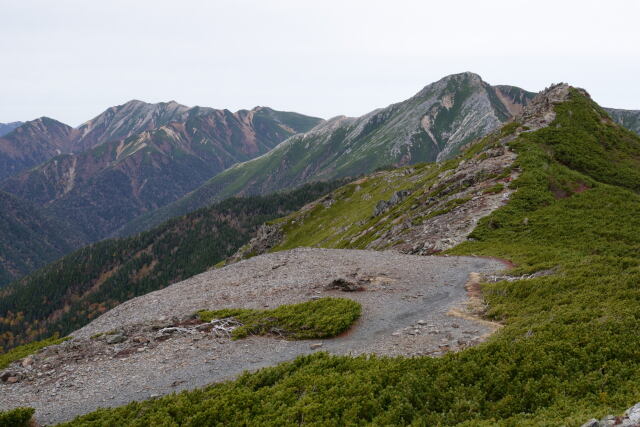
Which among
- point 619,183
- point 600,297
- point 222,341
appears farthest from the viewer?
→ point 619,183

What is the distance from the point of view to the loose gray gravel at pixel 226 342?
715 inches

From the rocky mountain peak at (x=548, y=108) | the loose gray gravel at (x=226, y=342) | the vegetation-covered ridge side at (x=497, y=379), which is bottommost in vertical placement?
the loose gray gravel at (x=226, y=342)

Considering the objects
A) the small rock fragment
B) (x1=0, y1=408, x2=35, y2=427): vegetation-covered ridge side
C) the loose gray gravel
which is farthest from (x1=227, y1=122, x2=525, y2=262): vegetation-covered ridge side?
(x1=0, y1=408, x2=35, y2=427): vegetation-covered ridge side

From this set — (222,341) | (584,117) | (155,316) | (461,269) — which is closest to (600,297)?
(461,269)

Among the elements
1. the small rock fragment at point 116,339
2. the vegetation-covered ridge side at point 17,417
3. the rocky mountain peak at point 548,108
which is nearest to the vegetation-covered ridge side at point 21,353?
the small rock fragment at point 116,339

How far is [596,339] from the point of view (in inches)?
539

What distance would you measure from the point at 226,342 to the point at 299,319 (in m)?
4.66

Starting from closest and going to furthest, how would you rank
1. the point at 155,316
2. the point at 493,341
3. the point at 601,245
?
the point at 493,341 < the point at 155,316 < the point at 601,245

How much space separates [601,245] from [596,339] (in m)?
23.1

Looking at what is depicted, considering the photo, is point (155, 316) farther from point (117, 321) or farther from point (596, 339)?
point (596, 339)

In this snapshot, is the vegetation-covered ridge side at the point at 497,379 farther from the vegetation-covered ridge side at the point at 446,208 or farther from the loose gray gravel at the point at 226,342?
the vegetation-covered ridge side at the point at 446,208

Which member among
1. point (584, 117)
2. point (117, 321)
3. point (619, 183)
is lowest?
point (117, 321)

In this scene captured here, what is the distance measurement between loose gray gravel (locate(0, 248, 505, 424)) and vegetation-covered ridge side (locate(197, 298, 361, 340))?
0.65 m

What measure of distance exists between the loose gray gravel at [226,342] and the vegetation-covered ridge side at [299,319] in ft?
2.13
